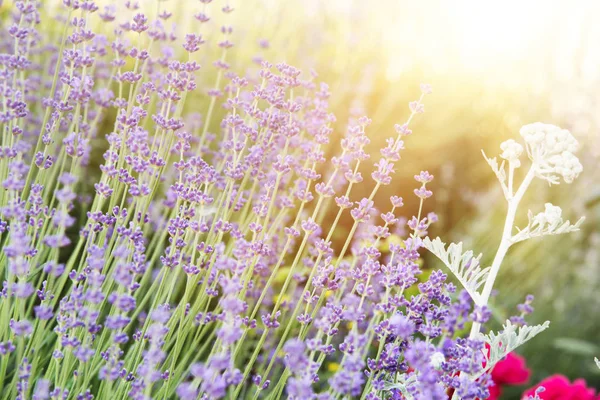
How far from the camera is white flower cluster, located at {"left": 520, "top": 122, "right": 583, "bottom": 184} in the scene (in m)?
1.55

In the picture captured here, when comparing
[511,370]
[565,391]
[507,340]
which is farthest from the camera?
[511,370]

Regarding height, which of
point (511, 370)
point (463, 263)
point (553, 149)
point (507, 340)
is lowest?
point (511, 370)

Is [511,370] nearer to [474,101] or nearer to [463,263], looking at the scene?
[463,263]

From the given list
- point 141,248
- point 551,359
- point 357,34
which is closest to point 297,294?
point 141,248

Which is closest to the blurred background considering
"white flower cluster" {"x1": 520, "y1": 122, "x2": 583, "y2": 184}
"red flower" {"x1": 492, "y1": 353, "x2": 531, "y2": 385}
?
"red flower" {"x1": 492, "y1": 353, "x2": 531, "y2": 385}

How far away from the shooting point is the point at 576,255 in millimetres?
4297

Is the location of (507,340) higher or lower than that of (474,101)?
lower

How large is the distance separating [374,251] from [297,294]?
1117mm

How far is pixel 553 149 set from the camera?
5.25 ft

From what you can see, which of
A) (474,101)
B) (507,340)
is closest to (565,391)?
(507,340)

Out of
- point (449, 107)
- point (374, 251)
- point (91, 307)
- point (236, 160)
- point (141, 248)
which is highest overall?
point (449, 107)

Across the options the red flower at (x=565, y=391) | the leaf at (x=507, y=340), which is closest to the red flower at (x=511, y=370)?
the red flower at (x=565, y=391)

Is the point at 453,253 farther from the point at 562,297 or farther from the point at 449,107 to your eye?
the point at 562,297

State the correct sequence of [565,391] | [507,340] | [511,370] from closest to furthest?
[507,340] → [565,391] → [511,370]
